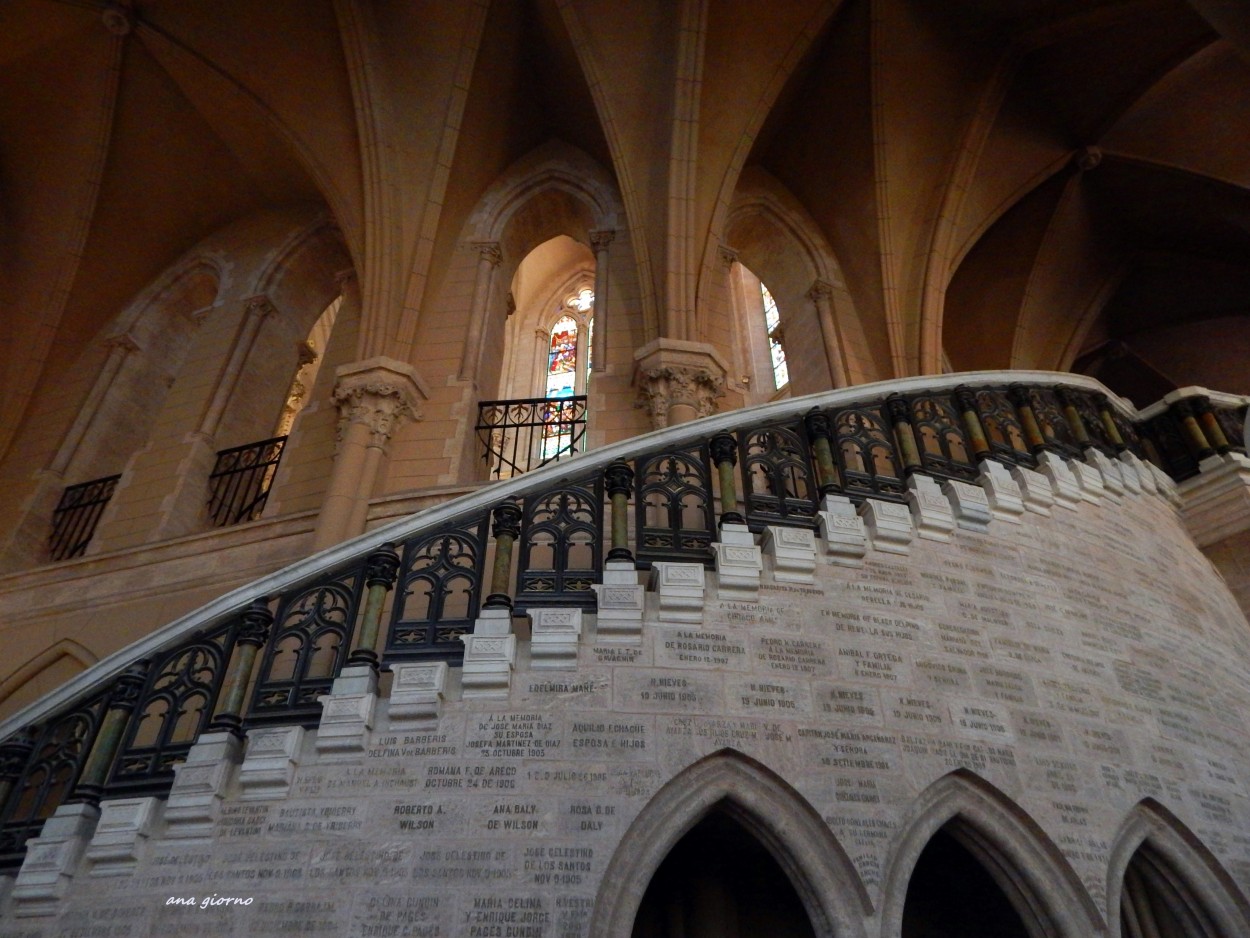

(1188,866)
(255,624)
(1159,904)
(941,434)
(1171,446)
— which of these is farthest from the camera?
(1171,446)

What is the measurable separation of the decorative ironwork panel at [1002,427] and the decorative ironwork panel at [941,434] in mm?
Result: 143

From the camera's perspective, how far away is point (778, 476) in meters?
4.38

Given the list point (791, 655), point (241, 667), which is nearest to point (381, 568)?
point (241, 667)

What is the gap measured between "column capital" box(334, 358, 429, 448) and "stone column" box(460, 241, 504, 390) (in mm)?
720

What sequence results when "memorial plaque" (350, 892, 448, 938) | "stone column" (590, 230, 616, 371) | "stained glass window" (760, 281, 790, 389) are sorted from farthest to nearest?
1. "stained glass window" (760, 281, 790, 389)
2. "stone column" (590, 230, 616, 371)
3. "memorial plaque" (350, 892, 448, 938)

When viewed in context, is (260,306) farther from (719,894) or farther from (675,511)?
(719,894)

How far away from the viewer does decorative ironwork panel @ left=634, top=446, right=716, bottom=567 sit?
13.0ft

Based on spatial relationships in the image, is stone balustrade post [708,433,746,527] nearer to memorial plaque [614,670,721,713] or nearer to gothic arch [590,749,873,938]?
memorial plaque [614,670,721,713]

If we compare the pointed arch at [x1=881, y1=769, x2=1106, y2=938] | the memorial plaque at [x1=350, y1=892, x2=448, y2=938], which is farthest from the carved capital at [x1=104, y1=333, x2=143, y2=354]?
the pointed arch at [x1=881, y1=769, x2=1106, y2=938]

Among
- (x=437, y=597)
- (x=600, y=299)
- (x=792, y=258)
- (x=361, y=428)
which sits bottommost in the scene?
(x=437, y=597)

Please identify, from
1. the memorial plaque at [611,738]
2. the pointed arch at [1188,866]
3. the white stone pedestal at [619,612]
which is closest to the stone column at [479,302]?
the white stone pedestal at [619,612]

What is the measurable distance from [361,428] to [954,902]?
627 cm

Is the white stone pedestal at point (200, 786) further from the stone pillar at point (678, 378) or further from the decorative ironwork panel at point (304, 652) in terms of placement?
the stone pillar at point (678, 378)

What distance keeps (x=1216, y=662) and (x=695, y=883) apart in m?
3.14
